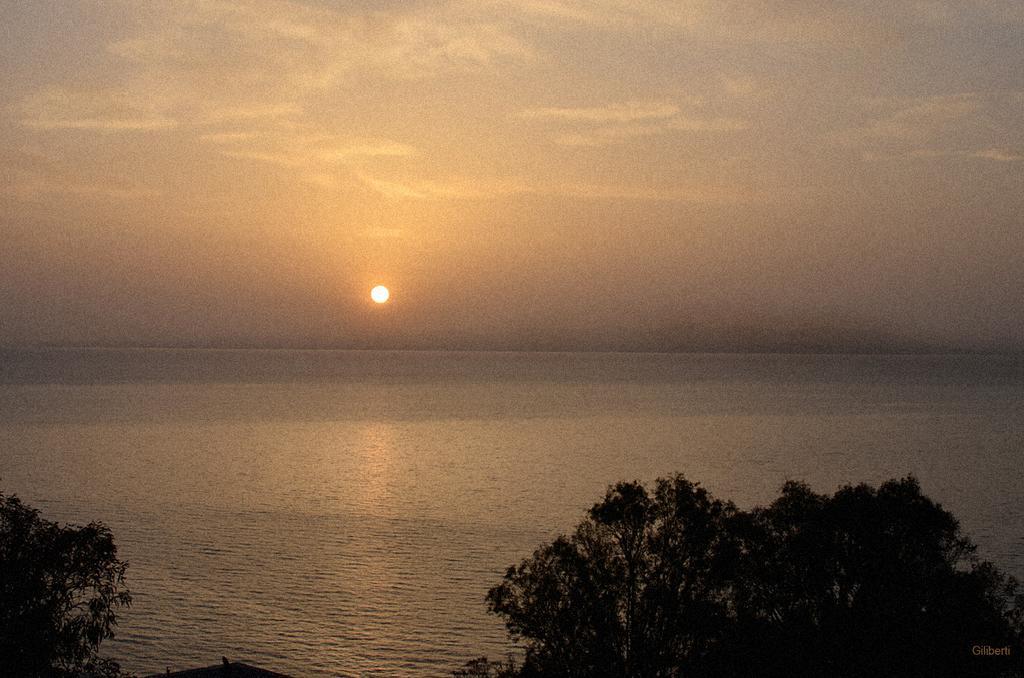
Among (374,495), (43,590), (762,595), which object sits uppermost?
(374,495)

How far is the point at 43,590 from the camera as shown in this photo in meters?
27.6

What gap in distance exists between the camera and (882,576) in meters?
32.0

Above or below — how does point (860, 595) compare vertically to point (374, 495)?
below

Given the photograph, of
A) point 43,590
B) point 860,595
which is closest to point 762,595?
point 860,595

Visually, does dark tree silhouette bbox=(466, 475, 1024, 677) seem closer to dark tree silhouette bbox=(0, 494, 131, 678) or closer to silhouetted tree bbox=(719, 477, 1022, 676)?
silhouetted tree bbox=(719, 477, 1022, 676)

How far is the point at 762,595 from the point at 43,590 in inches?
881

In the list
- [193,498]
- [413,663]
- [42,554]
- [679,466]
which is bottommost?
[413,663]

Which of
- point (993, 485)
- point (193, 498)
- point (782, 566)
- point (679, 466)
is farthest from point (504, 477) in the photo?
point (782, 566)

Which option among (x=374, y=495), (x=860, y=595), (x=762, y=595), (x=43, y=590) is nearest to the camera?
(x=43, y=590)

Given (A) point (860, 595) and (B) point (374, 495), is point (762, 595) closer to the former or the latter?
(A) point (860, 595)

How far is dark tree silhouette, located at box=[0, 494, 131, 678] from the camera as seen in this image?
26.4m

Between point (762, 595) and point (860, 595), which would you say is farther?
point (762, 595)

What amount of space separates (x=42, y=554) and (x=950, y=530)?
2879 cm

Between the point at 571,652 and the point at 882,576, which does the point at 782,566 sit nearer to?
the point at 882,576
